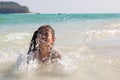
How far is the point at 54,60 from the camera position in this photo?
19.0 ft

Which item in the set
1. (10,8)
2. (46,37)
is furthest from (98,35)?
(10,8)

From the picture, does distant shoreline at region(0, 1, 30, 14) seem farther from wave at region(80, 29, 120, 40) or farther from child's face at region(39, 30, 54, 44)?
child's face at region(39, 30, 54, 44)

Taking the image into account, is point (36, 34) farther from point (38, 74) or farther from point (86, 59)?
point (86, 59)

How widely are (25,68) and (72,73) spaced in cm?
75

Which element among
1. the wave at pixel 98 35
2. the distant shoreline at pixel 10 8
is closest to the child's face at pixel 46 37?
the wave at pixel 98 35

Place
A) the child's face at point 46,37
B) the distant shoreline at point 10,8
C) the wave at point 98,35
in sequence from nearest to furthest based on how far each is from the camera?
1. the child's face at point 46,37
2. the wave at point 98,35
3. the distant shoreline at point 10,8

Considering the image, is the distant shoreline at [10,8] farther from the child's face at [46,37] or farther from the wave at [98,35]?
the child's face at [46,37]

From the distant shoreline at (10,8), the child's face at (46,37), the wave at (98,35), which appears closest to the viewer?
the child's face at (46,37)

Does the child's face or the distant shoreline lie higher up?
the child's face

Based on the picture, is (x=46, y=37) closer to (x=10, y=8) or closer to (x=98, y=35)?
(x=98, y=35)

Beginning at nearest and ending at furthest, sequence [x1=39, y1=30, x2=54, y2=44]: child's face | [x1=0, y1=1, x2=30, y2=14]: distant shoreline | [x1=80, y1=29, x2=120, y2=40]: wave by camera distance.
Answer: [x1=39, y1=30, x2=54, y2=44]: child's face → [x1=80, y1=29, x2=120, y2=40]: wave → [x1=0, y1=1, x2=30, y2=14]: distant shoreline

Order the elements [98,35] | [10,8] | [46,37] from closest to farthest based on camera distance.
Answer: [46,37] → [98,35] → [10,8]

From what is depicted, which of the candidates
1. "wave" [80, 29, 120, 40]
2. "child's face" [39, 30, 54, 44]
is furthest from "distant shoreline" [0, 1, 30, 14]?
"child's face" [39, 30, 54, 44]

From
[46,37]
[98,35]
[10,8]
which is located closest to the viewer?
[46,37]
